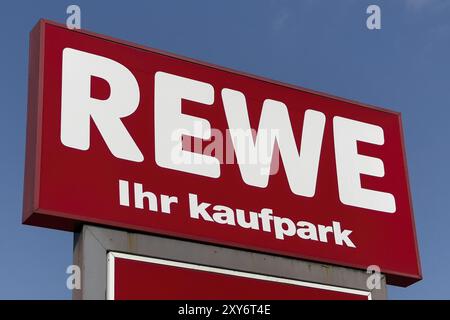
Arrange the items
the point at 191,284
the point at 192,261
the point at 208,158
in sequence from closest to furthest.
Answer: the point at 191,284
the point at 192,261
the point at 208,158

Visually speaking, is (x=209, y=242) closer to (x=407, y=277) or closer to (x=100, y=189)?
(x=100, y=189)

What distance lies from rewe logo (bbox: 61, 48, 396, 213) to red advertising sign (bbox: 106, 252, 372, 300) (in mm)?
1170

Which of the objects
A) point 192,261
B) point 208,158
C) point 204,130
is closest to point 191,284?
point 192,261

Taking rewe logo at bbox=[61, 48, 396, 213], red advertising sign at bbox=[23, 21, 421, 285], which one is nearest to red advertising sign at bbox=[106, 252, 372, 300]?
red advertising sign at bbox=[23, 21, 421, 285]

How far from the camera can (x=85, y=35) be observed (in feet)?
40.5

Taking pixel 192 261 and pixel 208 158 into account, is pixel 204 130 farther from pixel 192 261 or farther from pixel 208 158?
pixel 192 261

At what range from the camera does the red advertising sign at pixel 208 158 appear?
11.6m

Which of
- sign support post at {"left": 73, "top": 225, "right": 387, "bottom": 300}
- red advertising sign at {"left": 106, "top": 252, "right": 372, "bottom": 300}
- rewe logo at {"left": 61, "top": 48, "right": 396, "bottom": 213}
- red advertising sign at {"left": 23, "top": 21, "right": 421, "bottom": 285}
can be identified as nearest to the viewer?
sign support post at {"left": 73, "top": 225, "right": 387, "bottom": 300}

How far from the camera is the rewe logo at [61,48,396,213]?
1198 cm

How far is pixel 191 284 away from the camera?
1158cm

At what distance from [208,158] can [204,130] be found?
1.06 feet

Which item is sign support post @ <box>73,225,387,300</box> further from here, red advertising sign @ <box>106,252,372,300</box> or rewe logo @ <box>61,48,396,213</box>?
rewe logo @ <box>61,48,396,213</box>

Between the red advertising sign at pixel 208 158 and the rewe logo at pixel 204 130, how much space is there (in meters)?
0.01
